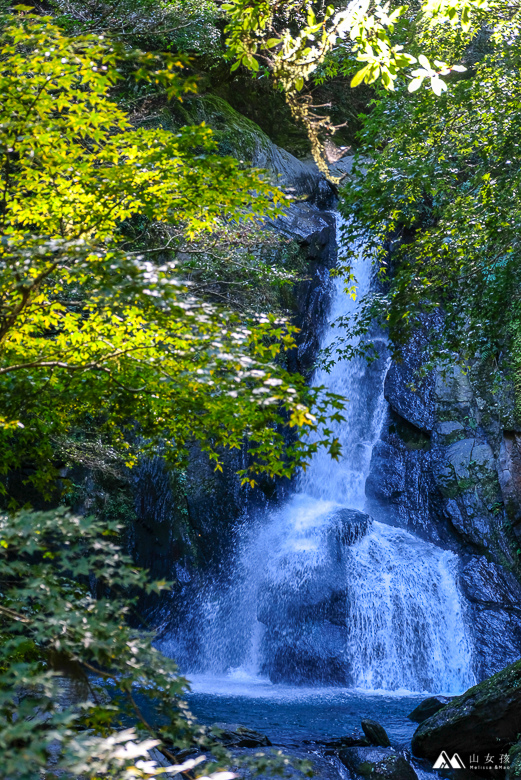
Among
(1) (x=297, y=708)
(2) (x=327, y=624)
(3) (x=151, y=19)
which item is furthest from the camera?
(3) (x=151, y=19)

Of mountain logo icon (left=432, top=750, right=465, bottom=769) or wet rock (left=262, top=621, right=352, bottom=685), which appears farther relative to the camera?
wet rock (left=262, top=621, right=352, bottom=685)

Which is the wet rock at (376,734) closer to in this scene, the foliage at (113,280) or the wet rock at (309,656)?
the wet rock at (309,656)

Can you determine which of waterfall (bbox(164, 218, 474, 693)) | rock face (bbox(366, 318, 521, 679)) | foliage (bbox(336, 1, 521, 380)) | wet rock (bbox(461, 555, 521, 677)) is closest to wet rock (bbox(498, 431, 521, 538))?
rock face (bbox(366, 318, 521, 679))

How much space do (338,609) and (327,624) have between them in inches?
14.5

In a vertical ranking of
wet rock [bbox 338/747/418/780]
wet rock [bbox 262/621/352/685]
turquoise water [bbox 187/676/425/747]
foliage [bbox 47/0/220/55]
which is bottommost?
wet rock [bbox 338/747/418/780]

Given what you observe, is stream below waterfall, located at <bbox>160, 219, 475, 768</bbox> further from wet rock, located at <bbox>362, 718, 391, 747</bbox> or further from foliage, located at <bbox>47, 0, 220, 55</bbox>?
foliage, located at <bbox>47, 0, 220, 55</bbox>

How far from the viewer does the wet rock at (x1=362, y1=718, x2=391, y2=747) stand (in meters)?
6.92

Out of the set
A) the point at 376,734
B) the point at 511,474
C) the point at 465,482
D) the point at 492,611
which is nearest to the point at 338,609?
the point at 492,611

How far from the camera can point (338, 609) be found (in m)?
11.0

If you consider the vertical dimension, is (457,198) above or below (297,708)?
above

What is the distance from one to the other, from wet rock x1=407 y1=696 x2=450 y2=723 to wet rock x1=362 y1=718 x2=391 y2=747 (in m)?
1.17

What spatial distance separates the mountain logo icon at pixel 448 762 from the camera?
245 inches

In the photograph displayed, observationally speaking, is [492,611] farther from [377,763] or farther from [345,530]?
[377,763]

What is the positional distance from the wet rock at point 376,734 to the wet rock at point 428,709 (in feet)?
3.84
